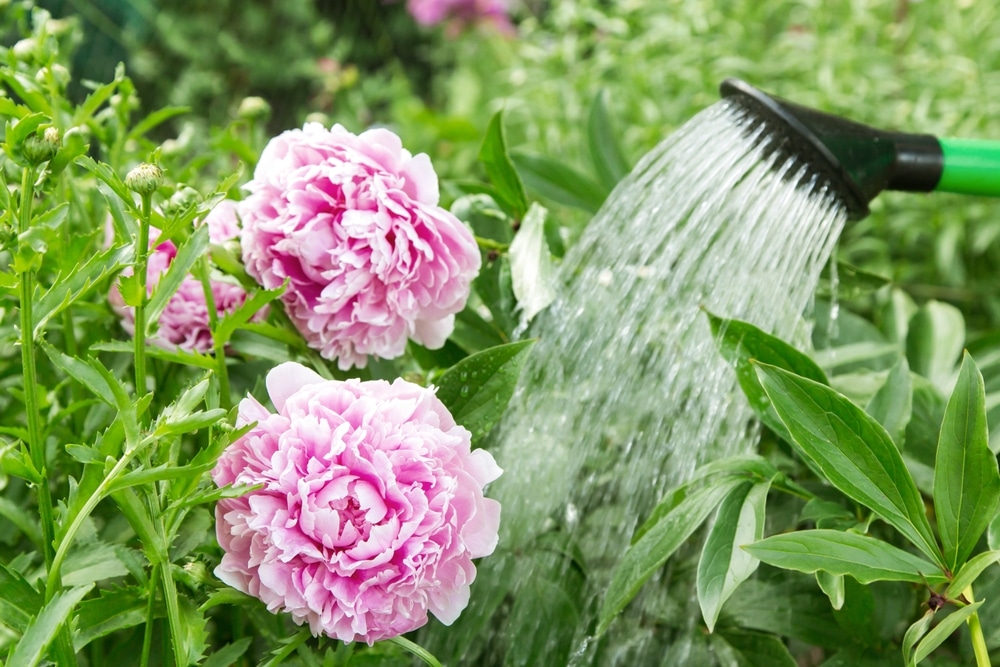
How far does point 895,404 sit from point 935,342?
243mm

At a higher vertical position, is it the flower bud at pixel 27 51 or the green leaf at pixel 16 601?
the flower bud at pixel 27 51

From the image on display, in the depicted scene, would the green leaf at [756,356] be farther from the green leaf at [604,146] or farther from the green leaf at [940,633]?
the green leaf at [604,146]

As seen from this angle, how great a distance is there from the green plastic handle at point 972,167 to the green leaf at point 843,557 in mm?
352

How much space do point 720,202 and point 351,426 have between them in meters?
0.41

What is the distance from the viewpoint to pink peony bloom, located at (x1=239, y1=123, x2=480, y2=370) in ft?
1.79

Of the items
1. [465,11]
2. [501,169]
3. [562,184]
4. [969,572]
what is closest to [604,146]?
[562,184]

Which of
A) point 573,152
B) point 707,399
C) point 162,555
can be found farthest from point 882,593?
point 573,152

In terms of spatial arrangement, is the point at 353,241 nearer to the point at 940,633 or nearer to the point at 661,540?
the point at 661,540

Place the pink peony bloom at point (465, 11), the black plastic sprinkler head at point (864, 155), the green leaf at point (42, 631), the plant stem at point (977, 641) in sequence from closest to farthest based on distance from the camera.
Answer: the green leaf at point (42, 631) < the plant stem at point (977, 641) < the black plastic sprinkler head at point (864, 155) < the pink peony bloom at point (465, 11)

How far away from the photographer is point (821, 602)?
624 millimetres

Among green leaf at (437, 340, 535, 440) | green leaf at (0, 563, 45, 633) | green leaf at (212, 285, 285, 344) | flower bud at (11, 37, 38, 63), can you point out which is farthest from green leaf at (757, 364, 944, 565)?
flower bud at (11, 37, 38, 63)

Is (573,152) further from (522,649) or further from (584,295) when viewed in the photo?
(522,649)

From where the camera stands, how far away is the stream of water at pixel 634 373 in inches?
25.9

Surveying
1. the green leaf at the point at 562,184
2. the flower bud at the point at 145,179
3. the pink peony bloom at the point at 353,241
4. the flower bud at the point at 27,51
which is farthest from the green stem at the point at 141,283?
the green leaf at the point at 562,184
